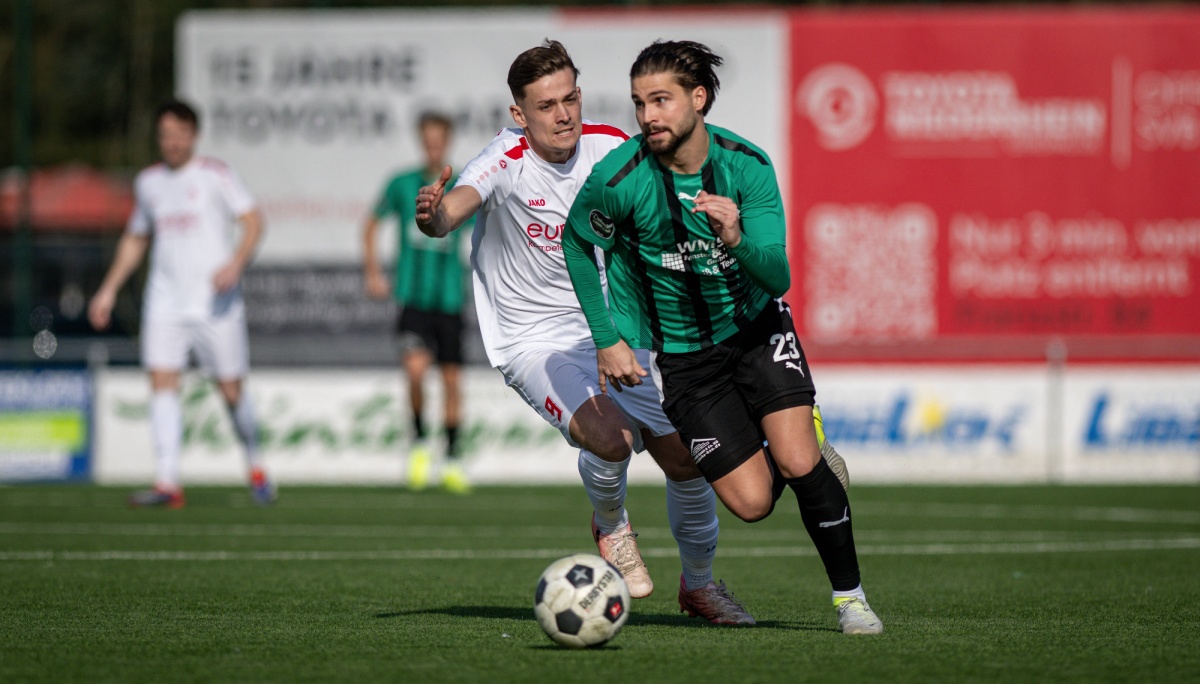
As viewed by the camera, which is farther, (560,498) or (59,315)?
(59,315)

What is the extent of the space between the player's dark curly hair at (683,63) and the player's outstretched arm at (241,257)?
18.4 feet

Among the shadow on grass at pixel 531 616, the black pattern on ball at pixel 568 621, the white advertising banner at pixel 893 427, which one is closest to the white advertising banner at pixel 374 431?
the white advertising banner at pixel 893 427

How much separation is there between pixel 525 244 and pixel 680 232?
1.08 metres

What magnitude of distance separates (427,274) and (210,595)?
21.3 feet

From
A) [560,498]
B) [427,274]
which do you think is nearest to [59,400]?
[427,274]

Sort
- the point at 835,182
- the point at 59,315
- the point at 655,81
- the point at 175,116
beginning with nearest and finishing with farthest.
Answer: the point at 655,81 → the point at 175,116 → the point at 835,182 → the point at 59,315

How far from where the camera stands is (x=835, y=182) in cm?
1748

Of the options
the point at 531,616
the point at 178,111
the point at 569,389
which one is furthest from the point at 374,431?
the point at 531,616

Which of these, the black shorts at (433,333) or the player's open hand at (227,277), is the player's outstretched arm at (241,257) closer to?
the player's open hand at (227,277)

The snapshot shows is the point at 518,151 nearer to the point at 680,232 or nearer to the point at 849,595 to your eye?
the point at 680,232

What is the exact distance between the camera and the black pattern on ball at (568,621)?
16.4ft

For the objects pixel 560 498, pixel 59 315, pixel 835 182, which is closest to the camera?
pixel 560 498

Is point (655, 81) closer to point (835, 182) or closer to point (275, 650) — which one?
point (275, 650)

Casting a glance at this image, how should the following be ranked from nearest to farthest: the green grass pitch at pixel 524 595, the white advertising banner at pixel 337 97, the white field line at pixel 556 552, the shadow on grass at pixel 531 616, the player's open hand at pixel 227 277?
1. the green grass pitch at pixel 524 595
2. the shadow on grass at pixel 531 616
3. the white field line at pixel 556 552
4. the player's open hand at pixel 227 277
5. the white advertising banner at pixel 337 97
